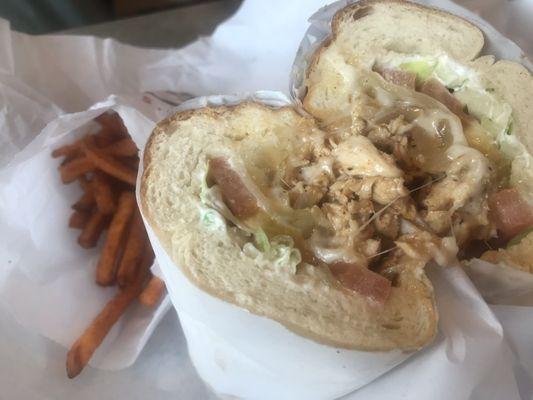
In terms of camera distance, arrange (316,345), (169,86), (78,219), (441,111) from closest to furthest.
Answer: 1. (316,345)
2. (441,111)
3. (78,219)
4. (169,86)

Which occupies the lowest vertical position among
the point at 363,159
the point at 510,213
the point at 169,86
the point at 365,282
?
the point at 169,86

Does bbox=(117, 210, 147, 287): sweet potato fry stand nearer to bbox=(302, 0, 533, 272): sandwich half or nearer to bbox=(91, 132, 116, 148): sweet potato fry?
bbox=(91, 132, 116, 148): sweet potato fry

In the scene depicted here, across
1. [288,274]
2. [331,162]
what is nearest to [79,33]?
[331,162]

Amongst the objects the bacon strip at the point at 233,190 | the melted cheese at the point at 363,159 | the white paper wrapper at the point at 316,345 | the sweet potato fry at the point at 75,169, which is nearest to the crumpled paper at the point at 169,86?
the white paper wrapper at the point at 316,345

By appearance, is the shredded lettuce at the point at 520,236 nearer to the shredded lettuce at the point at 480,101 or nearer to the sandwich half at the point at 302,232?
the shredded lettuce at the point at 480,101

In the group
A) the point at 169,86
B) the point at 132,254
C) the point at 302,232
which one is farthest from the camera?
the point at 169,86

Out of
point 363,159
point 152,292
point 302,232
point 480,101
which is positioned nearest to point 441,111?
point 480,101

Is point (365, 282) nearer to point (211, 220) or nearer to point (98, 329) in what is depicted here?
point (211, 220)

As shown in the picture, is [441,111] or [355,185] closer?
[355,185]
